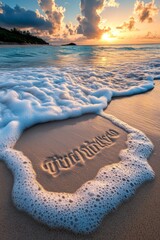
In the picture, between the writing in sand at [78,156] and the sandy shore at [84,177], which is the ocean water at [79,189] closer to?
the sandy shore at [84,177]

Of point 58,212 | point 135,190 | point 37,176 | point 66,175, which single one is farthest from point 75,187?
point 135,190

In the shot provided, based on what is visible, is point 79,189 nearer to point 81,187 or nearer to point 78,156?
point 81,187

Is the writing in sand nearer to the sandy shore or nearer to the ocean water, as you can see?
the sandy shore

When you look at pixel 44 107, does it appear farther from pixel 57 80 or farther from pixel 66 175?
pixel 57 80

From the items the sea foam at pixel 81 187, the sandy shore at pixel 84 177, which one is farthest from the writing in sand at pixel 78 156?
the sea foam at pixel 81 187

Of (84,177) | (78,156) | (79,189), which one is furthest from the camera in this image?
(78,156)

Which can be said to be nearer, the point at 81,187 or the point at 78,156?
the point at 81,187

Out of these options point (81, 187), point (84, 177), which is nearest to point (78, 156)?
point (84, 177)
